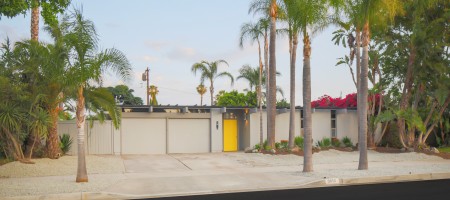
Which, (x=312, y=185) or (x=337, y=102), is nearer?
(x=312, y=185)

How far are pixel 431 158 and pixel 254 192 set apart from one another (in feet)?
48.2

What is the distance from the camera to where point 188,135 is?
88.8 ft

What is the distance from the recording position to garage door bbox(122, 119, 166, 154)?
2572 centimetres

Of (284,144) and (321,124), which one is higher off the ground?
(321,124)

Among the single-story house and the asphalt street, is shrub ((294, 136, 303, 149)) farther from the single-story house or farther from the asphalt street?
the asphalt street

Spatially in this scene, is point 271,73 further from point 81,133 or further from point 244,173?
point 81,133

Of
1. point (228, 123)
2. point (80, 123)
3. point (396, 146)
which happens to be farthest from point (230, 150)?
point (80, 123)

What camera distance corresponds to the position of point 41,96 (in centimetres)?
1875

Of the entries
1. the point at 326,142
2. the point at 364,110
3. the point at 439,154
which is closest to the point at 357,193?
the point at 364,110

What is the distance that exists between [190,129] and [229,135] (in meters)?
2.47

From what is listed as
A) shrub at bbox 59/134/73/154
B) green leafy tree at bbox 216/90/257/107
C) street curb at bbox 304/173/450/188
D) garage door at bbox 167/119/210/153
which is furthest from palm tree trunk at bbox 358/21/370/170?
green leafy tree at bbox 216/90/257/107

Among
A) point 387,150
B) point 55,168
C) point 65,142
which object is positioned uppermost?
point 65,142

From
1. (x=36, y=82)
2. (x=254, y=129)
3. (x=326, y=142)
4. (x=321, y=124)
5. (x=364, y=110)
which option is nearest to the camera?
(x=364, y=110)

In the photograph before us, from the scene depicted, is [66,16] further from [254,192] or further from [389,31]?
[389,31]
